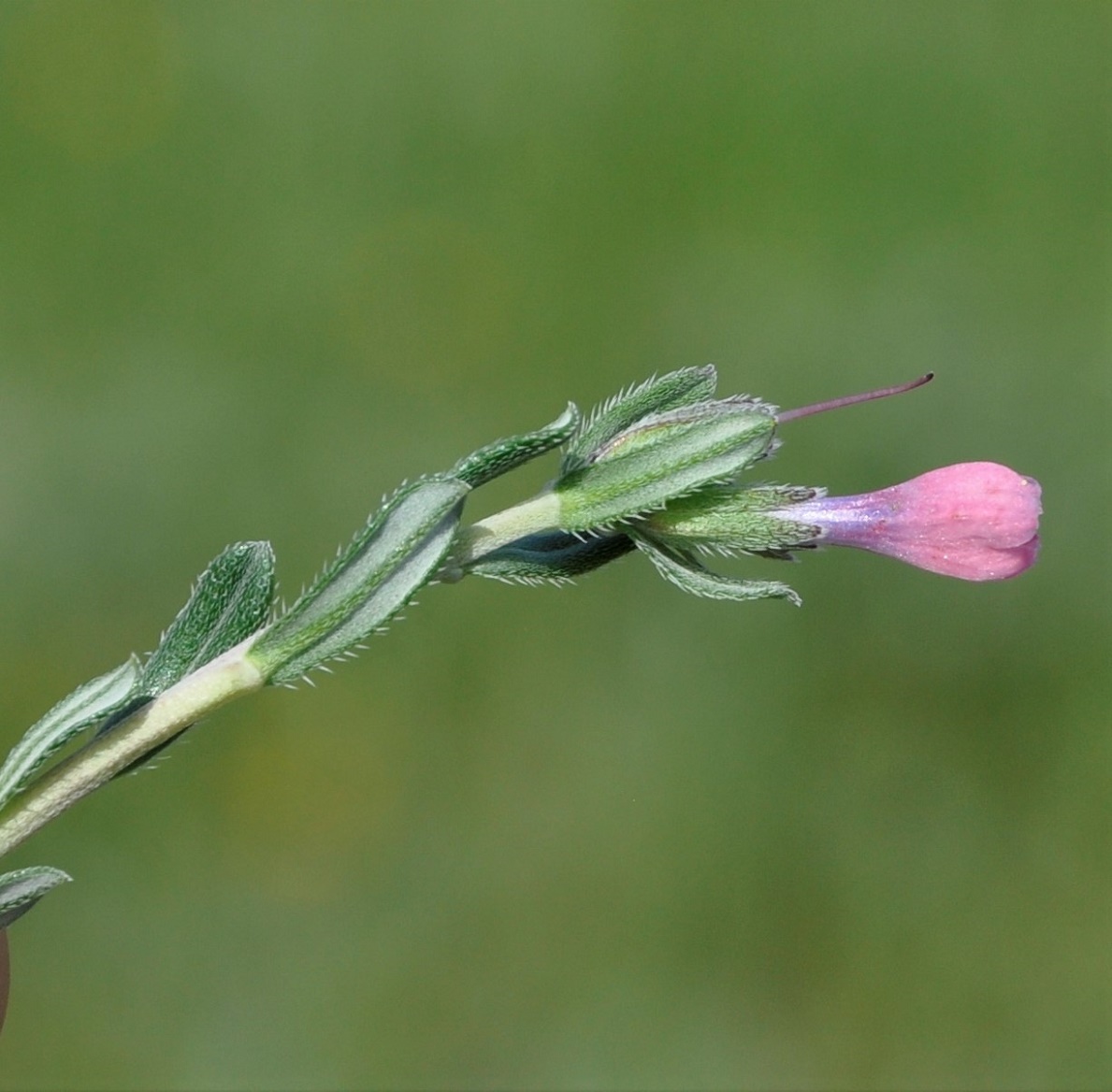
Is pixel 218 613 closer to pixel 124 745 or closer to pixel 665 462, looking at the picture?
pixel 124 745

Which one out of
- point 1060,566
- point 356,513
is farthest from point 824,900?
point 356,513

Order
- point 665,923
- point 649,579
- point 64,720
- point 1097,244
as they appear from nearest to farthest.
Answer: point 64,720 → point 665,923 → point 649,579 → point 1097,244

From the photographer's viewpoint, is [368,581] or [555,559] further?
[555,559]

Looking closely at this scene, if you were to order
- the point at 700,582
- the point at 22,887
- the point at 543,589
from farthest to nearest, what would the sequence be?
the point at 543,589 → the point at 700,582 → the point at 22,887

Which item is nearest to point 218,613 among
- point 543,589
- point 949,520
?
point 949,520

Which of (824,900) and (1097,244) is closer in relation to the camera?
(824,900)

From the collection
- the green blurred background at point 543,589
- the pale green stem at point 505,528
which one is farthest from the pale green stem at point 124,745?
the green blurred background at point 543,589

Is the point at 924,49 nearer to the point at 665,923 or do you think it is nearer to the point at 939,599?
the point at 939,599
